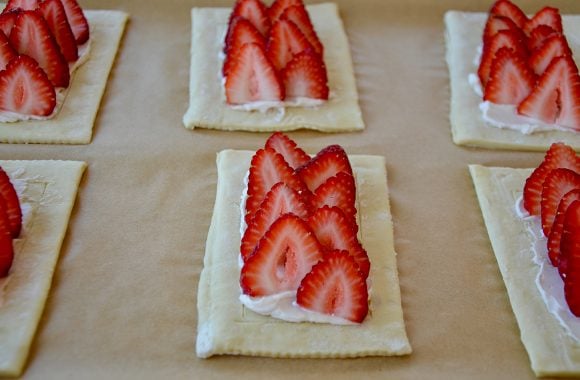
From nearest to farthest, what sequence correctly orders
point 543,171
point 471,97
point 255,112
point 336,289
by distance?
point 336,289 → point 543,171 → point 255,112 → point 471,97

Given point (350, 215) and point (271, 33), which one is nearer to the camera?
point (350, 215)

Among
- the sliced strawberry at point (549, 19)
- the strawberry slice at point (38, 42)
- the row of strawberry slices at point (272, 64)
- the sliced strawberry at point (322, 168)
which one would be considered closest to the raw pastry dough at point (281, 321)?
the sliced strawberry at point (322, 168)

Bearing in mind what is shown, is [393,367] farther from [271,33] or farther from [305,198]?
[271,33]

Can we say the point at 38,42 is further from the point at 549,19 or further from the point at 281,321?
the point at 549,19

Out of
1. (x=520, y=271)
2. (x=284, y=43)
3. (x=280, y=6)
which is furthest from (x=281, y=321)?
(x=280, y=6)

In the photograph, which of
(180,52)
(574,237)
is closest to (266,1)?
(180,52)

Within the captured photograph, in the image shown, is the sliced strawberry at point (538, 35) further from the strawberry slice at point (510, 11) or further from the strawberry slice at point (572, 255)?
the strawberry slice at point (572, 255)
